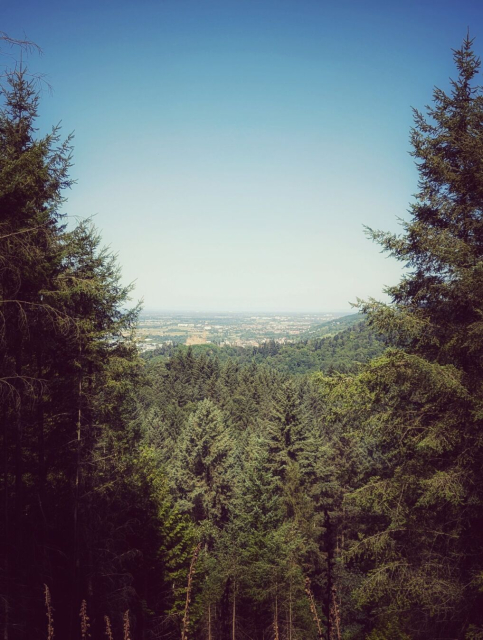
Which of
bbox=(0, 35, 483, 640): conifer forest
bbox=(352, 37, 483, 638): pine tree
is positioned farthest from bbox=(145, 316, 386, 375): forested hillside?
bbox=(352, 37, 483, 638): pine tree

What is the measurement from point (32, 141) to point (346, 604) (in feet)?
63.2

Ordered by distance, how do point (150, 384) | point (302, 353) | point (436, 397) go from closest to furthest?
1. point (436, 397)
2. point (150, 384)
3. point (302, 353)

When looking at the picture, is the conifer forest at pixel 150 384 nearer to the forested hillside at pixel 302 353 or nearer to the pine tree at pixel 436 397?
the pine tree at pixel 436 397

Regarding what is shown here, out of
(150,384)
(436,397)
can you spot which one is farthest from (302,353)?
(436,397)

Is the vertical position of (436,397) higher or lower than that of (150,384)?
higher

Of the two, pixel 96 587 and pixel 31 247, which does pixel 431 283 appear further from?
pixel 96 587

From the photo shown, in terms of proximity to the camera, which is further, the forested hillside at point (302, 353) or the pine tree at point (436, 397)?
the forested hillside at point (302, 353)

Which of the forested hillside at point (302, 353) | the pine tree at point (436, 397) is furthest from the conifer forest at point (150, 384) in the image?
the forested hillside at point (302, 353)

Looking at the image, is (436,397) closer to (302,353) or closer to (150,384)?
(150,384)

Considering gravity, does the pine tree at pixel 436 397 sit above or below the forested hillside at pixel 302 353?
above

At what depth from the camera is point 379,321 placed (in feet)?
20.8

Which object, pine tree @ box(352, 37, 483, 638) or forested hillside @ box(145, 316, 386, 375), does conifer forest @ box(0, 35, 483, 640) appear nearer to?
pine tree @ box(352, 37, 483, 638)

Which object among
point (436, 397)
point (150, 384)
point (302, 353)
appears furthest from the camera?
point (302, 353)

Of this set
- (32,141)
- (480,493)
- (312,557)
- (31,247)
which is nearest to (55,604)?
(31,247)
